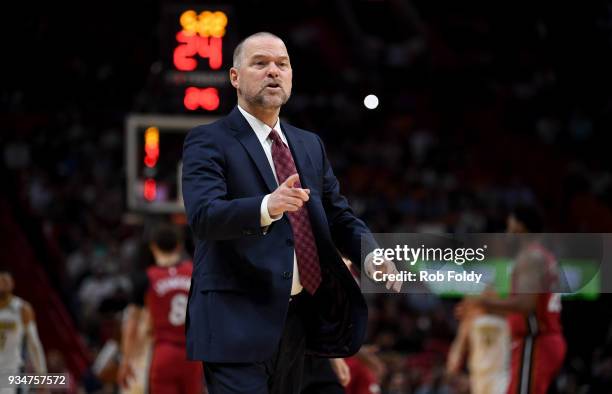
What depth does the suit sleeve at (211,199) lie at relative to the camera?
173 inches

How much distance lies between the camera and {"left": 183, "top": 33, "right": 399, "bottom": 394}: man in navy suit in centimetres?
461

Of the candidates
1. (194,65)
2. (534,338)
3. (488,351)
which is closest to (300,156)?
(534,338)

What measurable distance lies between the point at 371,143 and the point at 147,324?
10.8m

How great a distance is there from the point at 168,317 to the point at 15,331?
4.72ft

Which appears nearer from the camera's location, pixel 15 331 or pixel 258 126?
pixel 258 126

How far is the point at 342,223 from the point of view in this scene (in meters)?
5.04

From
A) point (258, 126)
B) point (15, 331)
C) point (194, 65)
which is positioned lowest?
point (15, 331)

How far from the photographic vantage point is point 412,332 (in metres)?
14.0

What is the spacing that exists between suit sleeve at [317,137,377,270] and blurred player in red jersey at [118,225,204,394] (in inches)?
152

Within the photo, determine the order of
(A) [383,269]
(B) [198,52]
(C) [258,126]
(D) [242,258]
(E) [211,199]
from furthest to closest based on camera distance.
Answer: (B) [198,52], (C) [258,126], (A) [383,269], (D) [242,258], (E) [211,199]

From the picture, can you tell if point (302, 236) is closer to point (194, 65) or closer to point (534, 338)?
point (534, 338)

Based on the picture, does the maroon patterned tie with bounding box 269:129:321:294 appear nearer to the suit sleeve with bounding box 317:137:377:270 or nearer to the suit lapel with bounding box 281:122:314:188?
the suit lapel with bounding box 281:122:314:188

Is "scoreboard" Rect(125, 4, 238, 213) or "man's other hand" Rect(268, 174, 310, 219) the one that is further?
"scoreboard" Rect(125, 4, 238, 213)

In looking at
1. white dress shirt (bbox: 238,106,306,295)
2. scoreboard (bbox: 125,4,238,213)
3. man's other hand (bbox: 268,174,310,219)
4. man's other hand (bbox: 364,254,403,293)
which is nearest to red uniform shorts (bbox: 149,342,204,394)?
scoreboard (bbox: 125,4,238,213)
